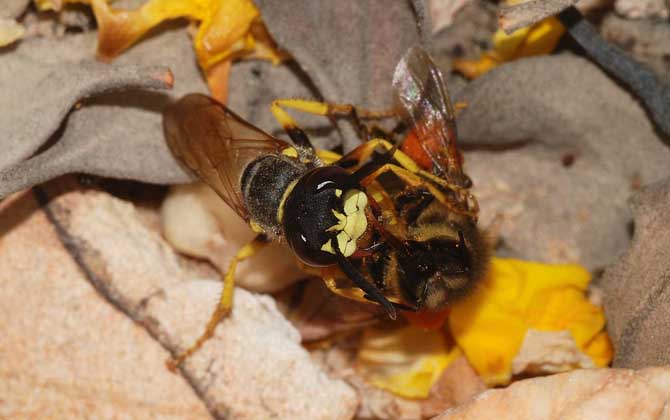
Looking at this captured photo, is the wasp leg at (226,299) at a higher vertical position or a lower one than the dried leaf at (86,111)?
lower

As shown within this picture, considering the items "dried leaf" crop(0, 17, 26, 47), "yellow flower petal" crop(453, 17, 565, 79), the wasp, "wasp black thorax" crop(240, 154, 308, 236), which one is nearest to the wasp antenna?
the wasp

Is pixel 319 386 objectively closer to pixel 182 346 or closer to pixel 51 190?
pixel 182 346

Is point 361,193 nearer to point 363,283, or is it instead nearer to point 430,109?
point 363,283

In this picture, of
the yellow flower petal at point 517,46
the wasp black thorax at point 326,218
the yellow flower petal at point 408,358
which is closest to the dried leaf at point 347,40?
the yellow flower petal at point 517,46

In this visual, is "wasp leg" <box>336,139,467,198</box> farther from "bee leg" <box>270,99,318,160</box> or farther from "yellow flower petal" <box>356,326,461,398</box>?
"yellow flower petal" <box>356,326,461,398</box>

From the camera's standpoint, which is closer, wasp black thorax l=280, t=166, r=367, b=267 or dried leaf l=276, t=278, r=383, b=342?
wasp black thorax l=280, t=166, r=367, b=267

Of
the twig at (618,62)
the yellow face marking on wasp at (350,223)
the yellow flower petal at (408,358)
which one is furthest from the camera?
the yellow flower petal at (408,358)

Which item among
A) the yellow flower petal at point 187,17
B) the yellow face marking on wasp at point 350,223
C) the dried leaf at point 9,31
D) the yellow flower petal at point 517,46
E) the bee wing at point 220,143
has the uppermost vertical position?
the dried leaf at point 9,31

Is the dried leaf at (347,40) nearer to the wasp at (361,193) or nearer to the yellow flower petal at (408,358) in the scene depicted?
the wasp at (361,193)
